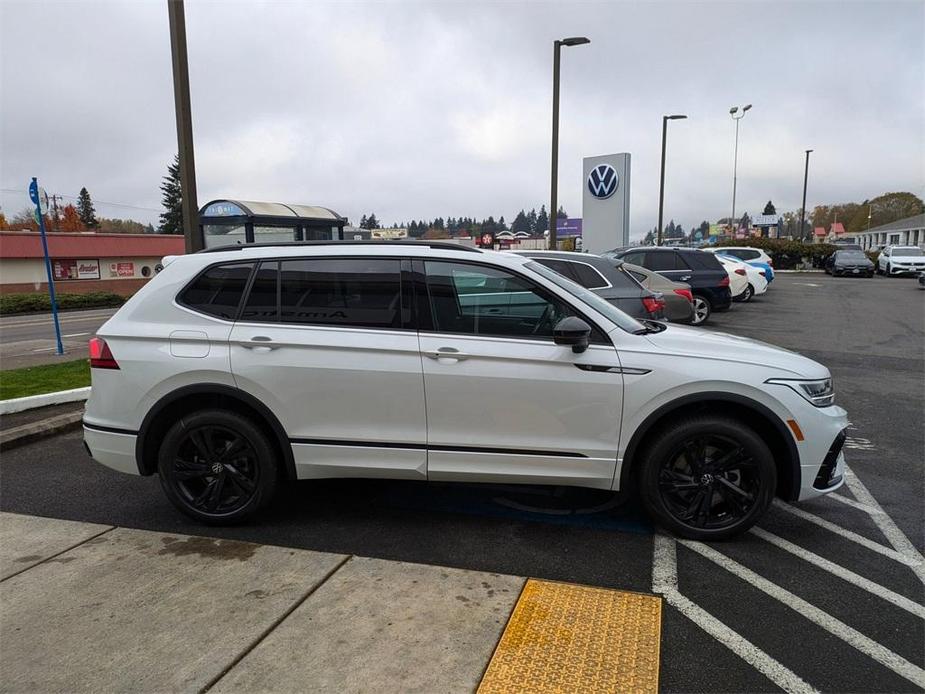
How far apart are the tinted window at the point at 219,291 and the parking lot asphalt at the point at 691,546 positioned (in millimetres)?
1424

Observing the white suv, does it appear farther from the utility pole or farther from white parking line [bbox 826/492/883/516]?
the utility pole

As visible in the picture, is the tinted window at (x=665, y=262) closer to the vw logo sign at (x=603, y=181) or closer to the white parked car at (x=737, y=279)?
the vw logo sign at (x=603, y=181)

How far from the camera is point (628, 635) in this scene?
284 cm

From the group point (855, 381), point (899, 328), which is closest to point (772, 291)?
point (899, 328)

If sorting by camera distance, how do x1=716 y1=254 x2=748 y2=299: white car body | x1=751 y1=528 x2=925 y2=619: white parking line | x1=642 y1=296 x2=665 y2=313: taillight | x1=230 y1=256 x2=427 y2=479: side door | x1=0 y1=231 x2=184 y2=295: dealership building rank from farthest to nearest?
x1=0 y1=231 x2=184 y2=295: dealership building
x1=716 y1=254 x2=748 y2=299: white car body
x1=642 y1=296 x2=665 y2=313: taillight
x1=230 y1=256 x2=427 y2=479: side door
x1=751 y1=528 x2=925 y2=619: white parking line

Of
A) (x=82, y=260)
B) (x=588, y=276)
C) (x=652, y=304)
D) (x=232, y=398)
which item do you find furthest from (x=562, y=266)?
(x=82, y=260)

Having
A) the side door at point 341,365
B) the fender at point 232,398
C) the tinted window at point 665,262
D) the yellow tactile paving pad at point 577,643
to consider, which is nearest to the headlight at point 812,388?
the yellow tactile paving pad at point 577,643

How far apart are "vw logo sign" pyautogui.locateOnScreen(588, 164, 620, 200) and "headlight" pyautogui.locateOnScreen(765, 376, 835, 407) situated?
15.6 m

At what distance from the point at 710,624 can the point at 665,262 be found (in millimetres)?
12905

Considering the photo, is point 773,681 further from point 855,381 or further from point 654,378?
point 855,381

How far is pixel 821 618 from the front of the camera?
2996 millimetres

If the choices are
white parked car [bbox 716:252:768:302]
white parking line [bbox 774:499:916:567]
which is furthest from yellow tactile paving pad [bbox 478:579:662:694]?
white parked car [bbox 716:252:768:302]

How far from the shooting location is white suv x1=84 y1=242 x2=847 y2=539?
361 centimetres

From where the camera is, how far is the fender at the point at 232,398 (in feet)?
12.6
